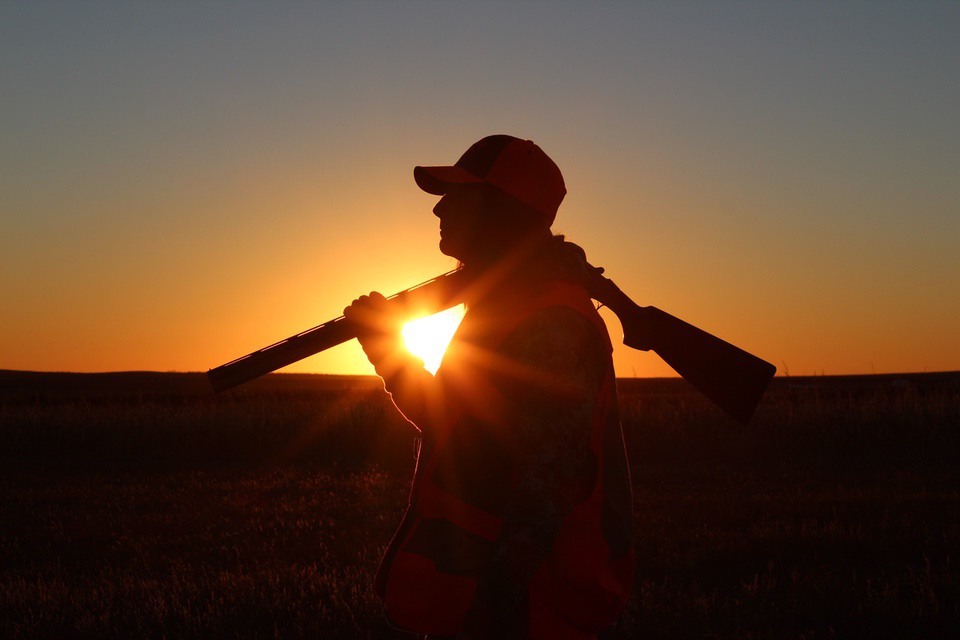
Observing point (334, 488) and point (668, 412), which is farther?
point (668, 412)

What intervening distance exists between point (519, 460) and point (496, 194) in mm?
911

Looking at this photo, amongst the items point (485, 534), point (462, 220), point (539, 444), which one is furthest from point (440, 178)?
point (485, 534)

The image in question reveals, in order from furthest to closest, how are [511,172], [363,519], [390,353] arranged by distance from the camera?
1. [363,519]
2. [390,353]
3. [511,172]

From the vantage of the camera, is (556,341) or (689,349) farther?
(689,349)

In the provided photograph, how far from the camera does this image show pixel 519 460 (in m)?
2.76

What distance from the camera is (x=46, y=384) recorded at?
102 meters

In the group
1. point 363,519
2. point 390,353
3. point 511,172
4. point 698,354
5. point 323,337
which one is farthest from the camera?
point 363,519

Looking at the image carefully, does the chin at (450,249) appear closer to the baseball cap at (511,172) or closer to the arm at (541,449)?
the baseball cap at (511,172)

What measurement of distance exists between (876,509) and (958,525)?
1632 mm

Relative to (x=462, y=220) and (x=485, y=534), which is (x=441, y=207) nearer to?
(x=462, y=220)

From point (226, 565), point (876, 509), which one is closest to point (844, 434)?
point (876, 509)

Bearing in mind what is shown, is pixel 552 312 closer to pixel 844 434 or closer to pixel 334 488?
pixel 334 488

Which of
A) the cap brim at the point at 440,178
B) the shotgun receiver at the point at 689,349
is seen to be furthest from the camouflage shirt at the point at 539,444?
the shotgun receiver at the point at 689,349

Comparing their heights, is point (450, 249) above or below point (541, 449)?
above
